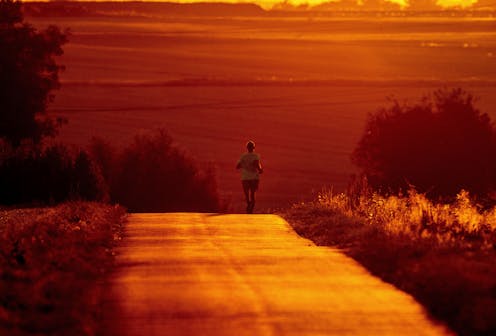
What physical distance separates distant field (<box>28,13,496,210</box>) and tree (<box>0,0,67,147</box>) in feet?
36.0

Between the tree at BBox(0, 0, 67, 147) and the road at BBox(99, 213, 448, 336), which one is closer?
the road at BBox(99, 213, 448, 336)

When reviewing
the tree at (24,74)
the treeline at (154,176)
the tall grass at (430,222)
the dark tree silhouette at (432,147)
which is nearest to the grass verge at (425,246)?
the tall grass at (430,222)

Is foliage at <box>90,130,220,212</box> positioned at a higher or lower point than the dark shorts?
lower

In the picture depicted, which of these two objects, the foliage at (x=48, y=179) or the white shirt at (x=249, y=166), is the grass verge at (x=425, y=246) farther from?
the foliage at (x=48, y=179)

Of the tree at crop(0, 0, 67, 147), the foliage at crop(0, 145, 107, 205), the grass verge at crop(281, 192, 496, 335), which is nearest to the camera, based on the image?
the grass verge at crop(281, 192, 496, 335)

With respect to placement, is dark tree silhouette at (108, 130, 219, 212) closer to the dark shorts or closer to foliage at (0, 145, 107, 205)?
foliage at (0, 145, 107, 205)

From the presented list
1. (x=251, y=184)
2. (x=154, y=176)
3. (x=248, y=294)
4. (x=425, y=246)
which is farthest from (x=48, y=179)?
(x=154, y=176)

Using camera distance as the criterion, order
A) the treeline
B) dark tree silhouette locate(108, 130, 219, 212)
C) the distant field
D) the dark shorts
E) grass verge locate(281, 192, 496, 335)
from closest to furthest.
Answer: grass verge locate(281, 192, 496, 335) < the dark shorts < the treeline < dark tree silhouette locate(108, 130, 219, 212) < the distant field

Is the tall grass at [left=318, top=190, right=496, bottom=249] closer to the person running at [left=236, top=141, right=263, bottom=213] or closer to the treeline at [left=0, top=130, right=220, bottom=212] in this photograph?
the person running at [left=236, top=141, right=263, bottom=213]

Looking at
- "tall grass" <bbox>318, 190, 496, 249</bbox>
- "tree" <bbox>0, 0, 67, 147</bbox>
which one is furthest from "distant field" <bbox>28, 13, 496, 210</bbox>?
"tall grass" <bbox>318, 190, 496, 249</bbox>

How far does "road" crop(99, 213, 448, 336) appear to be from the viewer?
37.8 ft

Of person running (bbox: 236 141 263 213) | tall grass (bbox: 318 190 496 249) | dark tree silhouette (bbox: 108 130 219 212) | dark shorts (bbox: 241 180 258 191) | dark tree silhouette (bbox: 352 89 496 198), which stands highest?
tall grass (bbox: 318 190 496 249)

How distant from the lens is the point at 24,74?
54.8 meters

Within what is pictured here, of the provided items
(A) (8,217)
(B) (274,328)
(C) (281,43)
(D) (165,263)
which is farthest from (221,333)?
(C) (281,43)
